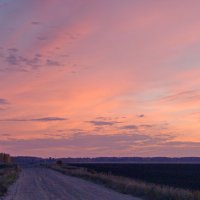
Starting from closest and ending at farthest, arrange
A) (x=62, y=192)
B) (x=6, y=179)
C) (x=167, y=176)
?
(x=62, y=192) < (x=6, y=179) < (x=167, y=176)

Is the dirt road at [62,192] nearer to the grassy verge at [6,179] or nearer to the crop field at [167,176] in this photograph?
the grassy verge at [6,179]

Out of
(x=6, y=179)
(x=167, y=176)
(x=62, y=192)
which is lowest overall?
(x=62, y=192)

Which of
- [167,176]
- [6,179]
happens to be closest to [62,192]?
[6,179]

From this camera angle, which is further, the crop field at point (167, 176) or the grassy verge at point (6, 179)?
the crop field at point (167, 176)

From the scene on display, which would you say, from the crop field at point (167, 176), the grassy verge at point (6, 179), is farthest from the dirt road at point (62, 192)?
the crop field at point (167, 176)

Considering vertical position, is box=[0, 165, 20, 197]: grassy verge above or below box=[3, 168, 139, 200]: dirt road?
above

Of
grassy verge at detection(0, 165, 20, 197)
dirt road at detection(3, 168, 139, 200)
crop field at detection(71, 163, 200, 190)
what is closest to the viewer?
dirt road at detection(3, 168, 139, 200)

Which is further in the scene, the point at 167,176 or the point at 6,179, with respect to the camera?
the point at 167,176

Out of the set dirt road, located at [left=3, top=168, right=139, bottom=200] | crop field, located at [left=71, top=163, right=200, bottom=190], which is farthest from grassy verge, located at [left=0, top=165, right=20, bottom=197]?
crop field, located at [left=71, top=163, right=200, bottom=190]

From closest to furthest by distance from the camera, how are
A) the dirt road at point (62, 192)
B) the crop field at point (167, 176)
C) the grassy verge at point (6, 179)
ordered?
the dirt road at point (62, 192) < the grassy verge at point (6, 179) < the crop field at point (167, 176)

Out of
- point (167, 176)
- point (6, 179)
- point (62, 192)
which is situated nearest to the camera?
point (62, 192)

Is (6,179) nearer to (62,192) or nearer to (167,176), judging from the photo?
(167,176)

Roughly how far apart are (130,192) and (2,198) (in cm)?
918

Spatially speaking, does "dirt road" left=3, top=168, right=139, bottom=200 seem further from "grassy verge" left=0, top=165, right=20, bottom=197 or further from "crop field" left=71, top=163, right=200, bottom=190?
"crop field" left=71, top=163, right=200, bottom=190
